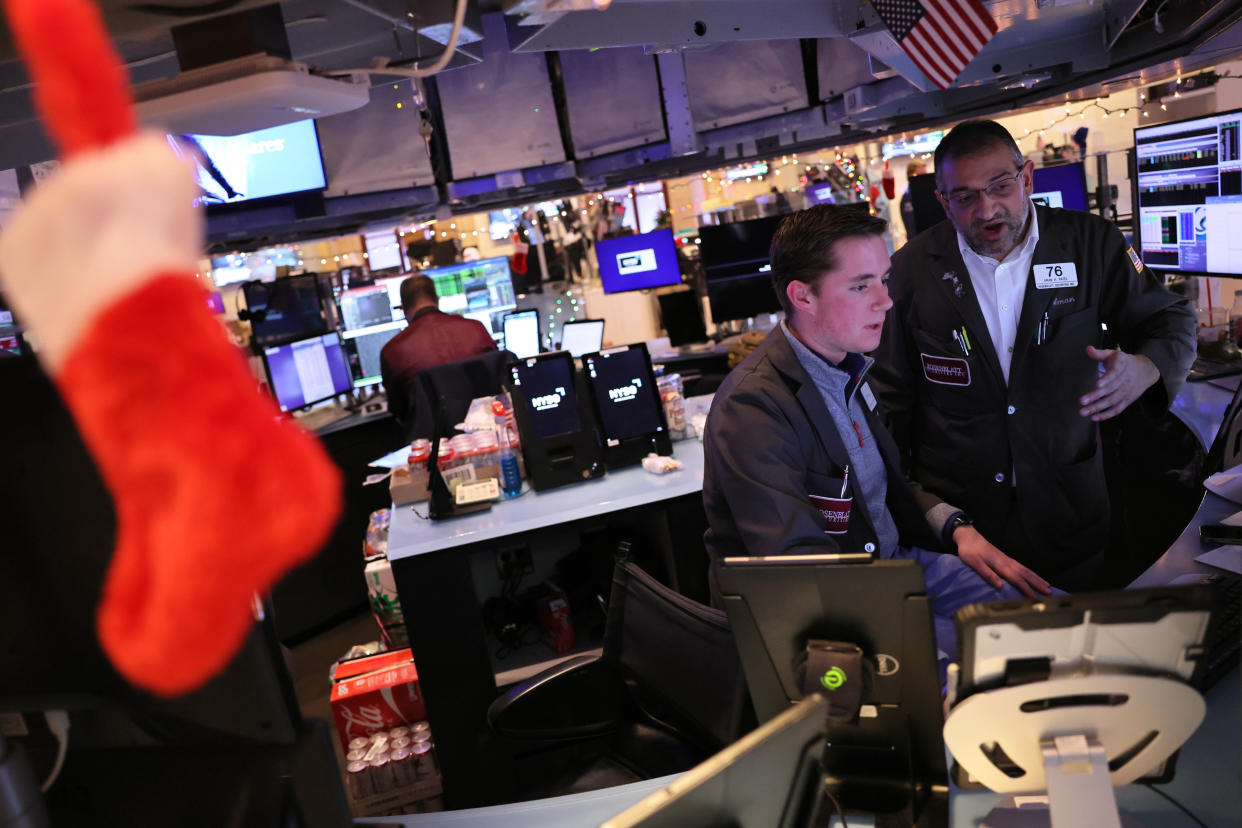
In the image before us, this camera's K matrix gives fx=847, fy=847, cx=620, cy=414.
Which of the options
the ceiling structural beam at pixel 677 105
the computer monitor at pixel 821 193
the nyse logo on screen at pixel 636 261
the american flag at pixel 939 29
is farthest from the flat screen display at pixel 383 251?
the american flag at pixel 939 29

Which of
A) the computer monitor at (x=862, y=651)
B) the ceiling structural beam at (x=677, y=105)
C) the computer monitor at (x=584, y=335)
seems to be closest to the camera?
the computer monitor at (x=862, y=651)

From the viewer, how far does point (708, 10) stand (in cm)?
278

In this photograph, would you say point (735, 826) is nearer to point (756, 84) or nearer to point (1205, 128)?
point (1205, 128)

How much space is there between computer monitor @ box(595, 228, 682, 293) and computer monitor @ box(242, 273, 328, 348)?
7.57 feet

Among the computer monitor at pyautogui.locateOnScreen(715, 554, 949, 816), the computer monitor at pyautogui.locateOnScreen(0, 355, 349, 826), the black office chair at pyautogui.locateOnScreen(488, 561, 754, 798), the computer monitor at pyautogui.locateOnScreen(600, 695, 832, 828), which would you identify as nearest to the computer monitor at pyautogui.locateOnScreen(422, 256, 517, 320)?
the black office chair at pyautogui.locateOnScreen(488, 561, 754, 798)

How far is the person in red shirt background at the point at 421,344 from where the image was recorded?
17.7ft

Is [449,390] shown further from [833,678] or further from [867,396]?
[833,678]

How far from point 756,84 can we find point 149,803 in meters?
4.98

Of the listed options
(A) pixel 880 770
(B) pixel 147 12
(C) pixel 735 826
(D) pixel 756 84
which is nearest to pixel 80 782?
(C) pixel 735 826

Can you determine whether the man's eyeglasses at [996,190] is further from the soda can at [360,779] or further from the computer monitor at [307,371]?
the computer monitor at [307,371]

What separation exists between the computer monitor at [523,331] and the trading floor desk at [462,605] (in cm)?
400

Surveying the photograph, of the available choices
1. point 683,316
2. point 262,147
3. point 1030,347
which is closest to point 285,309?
point 262,147

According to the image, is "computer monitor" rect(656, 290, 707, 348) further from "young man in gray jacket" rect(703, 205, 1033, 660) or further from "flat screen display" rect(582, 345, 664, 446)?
"young man in gray jacket" rect(703, 205, 1033, 660)

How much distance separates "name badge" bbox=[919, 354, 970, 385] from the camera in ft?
8.66
